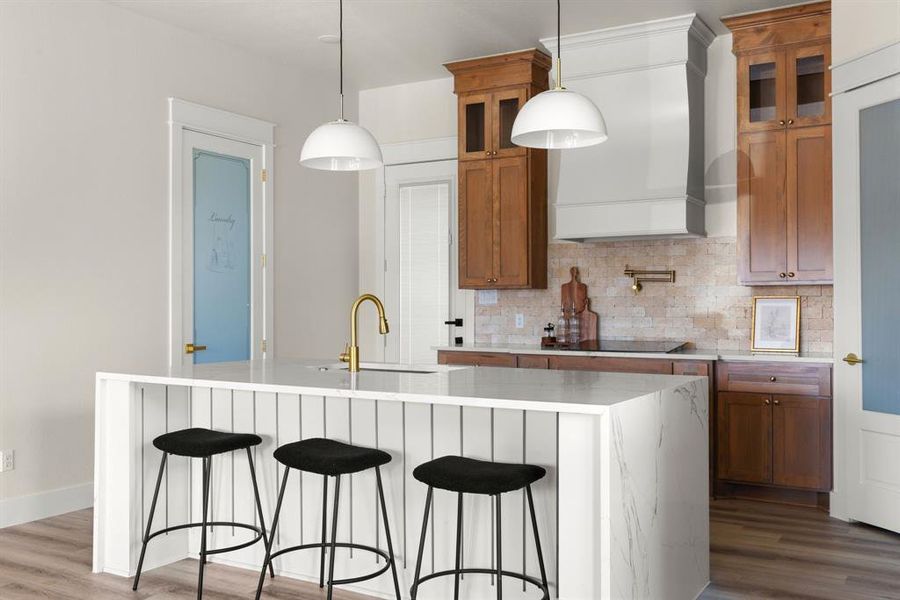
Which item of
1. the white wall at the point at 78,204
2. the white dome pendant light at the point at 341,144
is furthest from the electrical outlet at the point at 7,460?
the white dome pendant light at the point at 341,144

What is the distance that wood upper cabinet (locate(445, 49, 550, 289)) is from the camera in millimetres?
5805

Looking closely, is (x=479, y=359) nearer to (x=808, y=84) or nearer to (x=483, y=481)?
(x=808, y=84)

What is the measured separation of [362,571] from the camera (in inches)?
135

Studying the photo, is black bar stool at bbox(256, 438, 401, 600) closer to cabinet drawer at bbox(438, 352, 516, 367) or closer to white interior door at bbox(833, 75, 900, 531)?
cabinet drawer at bbox(438, 352, 516, 367)

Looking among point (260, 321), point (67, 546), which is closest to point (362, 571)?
point (67, 546)

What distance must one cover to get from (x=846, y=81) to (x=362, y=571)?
11.3 feet

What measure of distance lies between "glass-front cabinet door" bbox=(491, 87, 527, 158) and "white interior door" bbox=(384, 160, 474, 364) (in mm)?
711

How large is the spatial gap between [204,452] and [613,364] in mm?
2715

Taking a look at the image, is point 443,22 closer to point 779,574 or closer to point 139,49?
point 139,49

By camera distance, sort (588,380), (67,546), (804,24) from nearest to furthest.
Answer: (588,380) → (67,546) → (804,24)

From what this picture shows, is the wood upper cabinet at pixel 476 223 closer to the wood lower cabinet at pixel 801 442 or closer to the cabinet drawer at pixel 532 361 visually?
the cabinet drawer at pixel 532 361

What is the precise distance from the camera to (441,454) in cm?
324

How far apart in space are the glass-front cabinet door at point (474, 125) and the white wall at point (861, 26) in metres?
2.31

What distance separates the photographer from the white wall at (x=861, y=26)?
4.09 m
